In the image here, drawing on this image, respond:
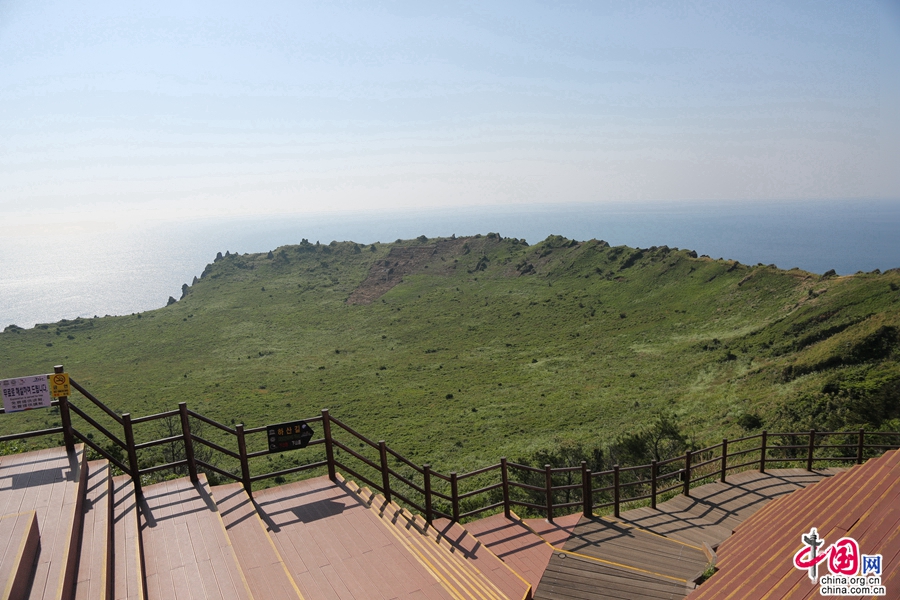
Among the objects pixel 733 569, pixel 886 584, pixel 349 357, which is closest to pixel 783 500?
pixel 733 569

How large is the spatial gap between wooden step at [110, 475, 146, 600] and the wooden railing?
Result: 252 mm

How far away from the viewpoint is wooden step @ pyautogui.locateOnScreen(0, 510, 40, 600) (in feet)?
13.1

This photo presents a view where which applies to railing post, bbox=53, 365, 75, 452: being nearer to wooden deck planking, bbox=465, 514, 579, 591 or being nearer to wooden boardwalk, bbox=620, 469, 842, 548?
wooden deck planking, bbox=465, 514, 579, 591

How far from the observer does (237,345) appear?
57.6m

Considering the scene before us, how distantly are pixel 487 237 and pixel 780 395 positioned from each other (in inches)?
2520

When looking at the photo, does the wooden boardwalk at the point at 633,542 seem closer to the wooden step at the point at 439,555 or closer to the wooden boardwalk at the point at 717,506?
the wooden boardwalk at the point at 717,506

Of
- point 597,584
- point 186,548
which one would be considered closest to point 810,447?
point 597,584

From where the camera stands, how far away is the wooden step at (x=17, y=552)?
13.1 ft

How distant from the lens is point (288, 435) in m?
7.48

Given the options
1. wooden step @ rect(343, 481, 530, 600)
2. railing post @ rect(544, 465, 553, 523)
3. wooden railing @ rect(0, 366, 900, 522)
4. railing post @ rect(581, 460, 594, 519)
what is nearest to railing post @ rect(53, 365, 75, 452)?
wooden railing @ rect(0, 366, 900, 522)

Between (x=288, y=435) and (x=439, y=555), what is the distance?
9.15 ft

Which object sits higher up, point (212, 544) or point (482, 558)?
point (212, 544)

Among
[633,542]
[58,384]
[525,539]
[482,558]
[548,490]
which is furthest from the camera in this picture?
[548,490]

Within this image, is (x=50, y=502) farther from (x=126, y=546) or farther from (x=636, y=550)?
(x=636, y=550)
